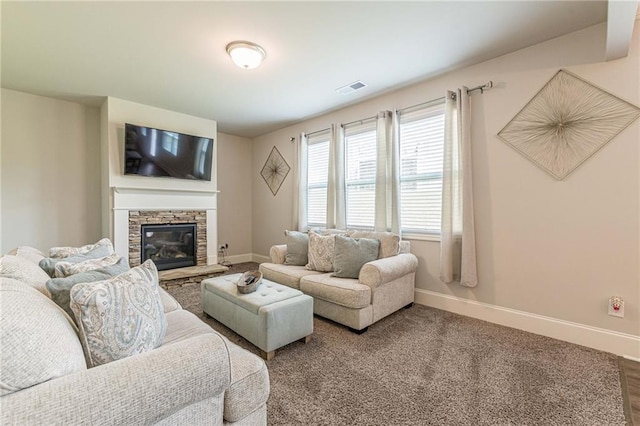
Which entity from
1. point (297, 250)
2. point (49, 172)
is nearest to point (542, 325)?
point (297, 250)

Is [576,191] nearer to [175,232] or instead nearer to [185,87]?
[185,87]

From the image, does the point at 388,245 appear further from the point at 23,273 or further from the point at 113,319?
the point at 23,273

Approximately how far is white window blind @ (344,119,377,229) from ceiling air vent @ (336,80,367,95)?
50 cm

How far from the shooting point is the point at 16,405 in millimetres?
698

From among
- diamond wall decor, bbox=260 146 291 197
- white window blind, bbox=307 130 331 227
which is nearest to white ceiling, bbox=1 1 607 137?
white window blind, bbox=307 130 331 227

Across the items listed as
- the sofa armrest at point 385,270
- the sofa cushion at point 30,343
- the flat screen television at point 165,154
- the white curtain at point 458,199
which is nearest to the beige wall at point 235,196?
the flat screen television at point 165,154

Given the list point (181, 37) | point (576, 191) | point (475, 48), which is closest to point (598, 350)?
point (576, 191)

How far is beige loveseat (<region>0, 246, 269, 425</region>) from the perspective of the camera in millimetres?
732

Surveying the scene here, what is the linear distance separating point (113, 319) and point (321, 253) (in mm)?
2333

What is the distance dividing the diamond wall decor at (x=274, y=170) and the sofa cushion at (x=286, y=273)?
219cm

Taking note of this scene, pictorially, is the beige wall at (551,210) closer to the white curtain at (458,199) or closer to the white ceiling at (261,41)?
the white curtain at (458,199)

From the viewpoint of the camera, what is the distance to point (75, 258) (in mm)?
1816

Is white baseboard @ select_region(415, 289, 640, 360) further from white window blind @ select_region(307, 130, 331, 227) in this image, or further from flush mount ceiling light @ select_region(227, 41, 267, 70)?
flush mount ceiling light @ select_region(227, 41, 267, 70)

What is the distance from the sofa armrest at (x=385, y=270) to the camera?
2633mm
